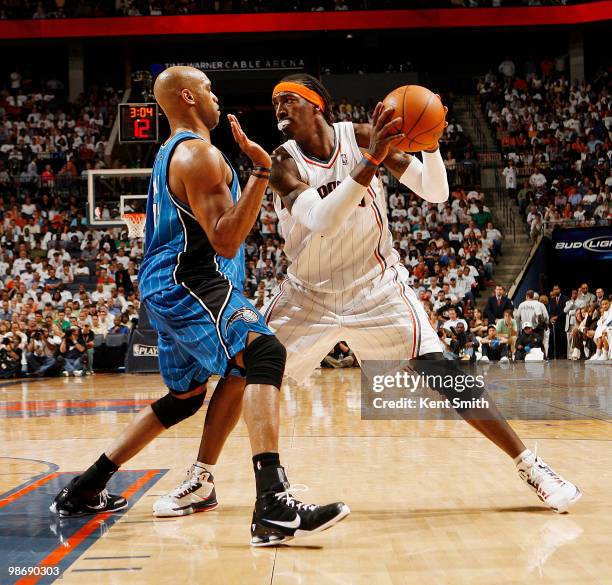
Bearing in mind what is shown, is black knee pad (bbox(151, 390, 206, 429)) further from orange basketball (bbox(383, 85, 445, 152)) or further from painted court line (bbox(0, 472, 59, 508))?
orange basketball (bbox(383, 85, 445, 152))

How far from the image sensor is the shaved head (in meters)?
3.61

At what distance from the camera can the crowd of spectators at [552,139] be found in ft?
62.3

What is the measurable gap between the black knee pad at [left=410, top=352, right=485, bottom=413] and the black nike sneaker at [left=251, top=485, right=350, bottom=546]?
3.17 ft

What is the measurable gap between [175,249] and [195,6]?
23908 mm

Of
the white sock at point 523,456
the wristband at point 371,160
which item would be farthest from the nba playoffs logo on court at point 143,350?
the wristband at point 371,160

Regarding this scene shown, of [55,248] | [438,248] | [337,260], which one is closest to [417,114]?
[337,260]

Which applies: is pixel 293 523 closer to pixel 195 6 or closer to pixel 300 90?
pixel 300 90

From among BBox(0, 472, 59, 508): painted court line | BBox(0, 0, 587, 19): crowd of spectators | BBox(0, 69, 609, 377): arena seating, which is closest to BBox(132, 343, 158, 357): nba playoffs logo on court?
BBox(0, 69, 609, 377): arena seating

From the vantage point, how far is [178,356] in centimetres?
359

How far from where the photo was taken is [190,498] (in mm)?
3650

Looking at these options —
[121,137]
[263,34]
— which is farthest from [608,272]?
[263,34]

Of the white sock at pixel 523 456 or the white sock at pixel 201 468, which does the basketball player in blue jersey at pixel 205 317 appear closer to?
the white sock at pixel 201 468

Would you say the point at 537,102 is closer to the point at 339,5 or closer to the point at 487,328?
the point at 339,5

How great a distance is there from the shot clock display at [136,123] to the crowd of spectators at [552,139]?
910cm
